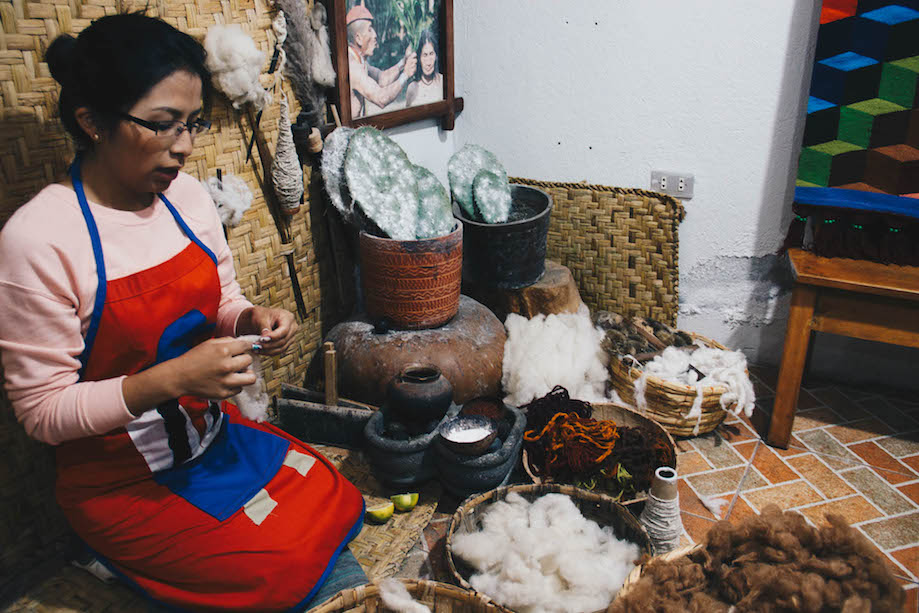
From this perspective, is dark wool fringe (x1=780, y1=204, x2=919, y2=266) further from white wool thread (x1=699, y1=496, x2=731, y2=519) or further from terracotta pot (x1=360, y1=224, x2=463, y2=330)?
terracotta pot (x1=360, y1=224, x2=463, y2=330)

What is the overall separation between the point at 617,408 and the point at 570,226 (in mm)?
1314

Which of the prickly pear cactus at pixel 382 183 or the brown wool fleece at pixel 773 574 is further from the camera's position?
the prickly pear cactus at pixel 382 183

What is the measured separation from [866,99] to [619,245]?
1.35m

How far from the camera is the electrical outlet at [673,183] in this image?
11.4 ft

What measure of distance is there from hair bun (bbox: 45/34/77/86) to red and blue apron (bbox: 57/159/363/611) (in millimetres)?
221

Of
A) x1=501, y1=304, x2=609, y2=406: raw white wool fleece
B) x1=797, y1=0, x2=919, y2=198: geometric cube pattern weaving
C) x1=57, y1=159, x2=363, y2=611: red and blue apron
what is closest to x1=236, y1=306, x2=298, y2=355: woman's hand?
x1=57, y1=159, x2=363, y2=611: red and blue apron

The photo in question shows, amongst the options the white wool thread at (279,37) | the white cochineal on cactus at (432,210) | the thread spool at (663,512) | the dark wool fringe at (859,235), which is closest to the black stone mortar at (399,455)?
the thread spool at (663,512)

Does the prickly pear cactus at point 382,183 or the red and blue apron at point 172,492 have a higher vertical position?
the prickly pear cactus at point 382,183

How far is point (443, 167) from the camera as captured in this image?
3.96 metres

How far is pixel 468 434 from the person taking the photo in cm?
240

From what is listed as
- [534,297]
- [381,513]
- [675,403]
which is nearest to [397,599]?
[381,513]

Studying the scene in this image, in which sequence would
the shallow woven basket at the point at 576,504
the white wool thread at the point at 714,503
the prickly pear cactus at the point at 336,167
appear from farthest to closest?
the prickly pear cactus at the point at 336,167 → the white wool thread at the point at 714,503 → the shallow woven basket at the point at 576,504

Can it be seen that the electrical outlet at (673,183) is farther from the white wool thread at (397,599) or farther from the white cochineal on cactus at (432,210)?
the white wool thread at (397,599)

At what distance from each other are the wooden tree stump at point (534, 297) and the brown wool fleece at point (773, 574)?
182 cm
